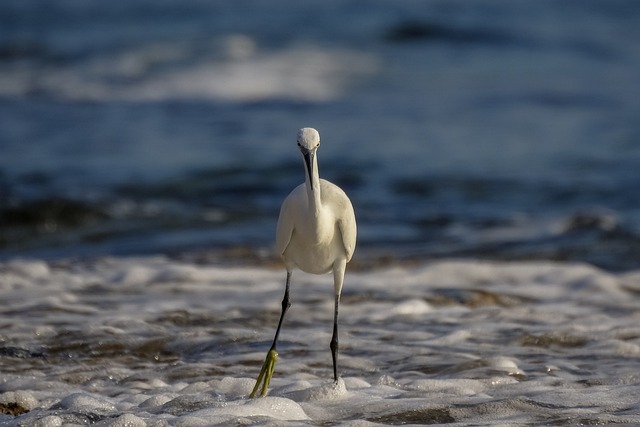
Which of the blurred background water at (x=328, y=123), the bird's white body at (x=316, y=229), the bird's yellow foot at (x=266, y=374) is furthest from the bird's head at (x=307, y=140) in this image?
the blurred background water at (x=328, y=123)

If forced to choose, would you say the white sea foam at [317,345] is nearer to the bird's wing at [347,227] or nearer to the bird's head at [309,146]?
the bird's wing at [347,227]

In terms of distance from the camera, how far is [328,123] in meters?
15.1

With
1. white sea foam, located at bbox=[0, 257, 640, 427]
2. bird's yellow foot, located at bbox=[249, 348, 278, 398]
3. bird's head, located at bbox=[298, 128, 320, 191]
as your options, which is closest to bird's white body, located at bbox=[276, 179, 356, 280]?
bird's head, located at bbox=[298, 128, 320, 191]

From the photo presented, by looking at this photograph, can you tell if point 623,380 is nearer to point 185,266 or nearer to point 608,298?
point 608,298

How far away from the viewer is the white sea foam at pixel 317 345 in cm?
444

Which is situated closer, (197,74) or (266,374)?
(266,374)

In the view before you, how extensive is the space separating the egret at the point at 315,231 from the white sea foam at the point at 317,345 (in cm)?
39

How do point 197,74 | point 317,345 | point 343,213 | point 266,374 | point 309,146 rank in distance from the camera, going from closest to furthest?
point 309,146
point 343,213
point 266,374
point 317,345
point 197,74

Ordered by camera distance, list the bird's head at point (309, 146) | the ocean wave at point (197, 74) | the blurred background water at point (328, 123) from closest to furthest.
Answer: the bird's head at point (309, 146), the blurred background water at point (328, 123), the ocean wave at point (197, 74)

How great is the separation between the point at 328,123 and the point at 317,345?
9572 millimetres

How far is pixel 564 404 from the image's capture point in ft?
14.8

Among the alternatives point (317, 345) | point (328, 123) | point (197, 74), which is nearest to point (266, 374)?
point (317, 345)

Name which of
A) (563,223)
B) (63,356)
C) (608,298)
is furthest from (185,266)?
(563,223)

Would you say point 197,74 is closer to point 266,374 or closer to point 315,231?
point 266,374
